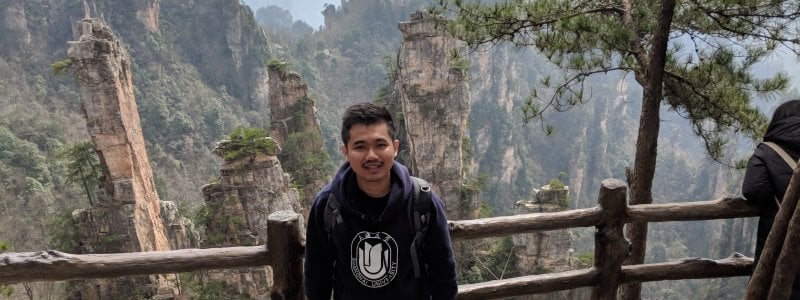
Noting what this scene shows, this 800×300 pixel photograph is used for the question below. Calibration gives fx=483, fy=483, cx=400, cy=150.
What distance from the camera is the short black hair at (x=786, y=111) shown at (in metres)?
2.29

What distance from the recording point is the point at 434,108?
22.2 meters

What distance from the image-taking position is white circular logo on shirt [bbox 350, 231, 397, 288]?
169cm

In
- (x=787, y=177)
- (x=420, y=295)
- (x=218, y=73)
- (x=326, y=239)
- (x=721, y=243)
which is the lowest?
(x=721, y=243)

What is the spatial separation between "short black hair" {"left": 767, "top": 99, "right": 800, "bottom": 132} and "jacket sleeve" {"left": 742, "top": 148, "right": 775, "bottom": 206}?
0.18m

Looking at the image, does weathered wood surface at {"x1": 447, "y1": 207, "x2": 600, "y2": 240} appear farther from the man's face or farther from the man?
the man's face

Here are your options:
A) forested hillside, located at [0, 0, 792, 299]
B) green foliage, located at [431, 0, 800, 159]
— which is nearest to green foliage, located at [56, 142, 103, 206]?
forested hillside, located at [0, 0, 792, 299]

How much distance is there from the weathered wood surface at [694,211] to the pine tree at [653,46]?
28.7 inches

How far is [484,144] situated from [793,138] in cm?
4278

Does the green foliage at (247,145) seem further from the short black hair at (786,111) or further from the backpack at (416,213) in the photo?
the short black hair at (786,111)

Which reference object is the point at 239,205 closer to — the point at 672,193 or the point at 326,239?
the point at 326,239

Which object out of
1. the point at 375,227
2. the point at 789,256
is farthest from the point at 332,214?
the point at 789,256

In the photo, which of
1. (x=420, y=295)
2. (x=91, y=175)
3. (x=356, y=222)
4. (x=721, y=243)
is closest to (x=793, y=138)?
(x=420, y=295)

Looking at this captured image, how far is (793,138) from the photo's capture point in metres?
2.23

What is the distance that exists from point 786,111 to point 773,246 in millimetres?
648
